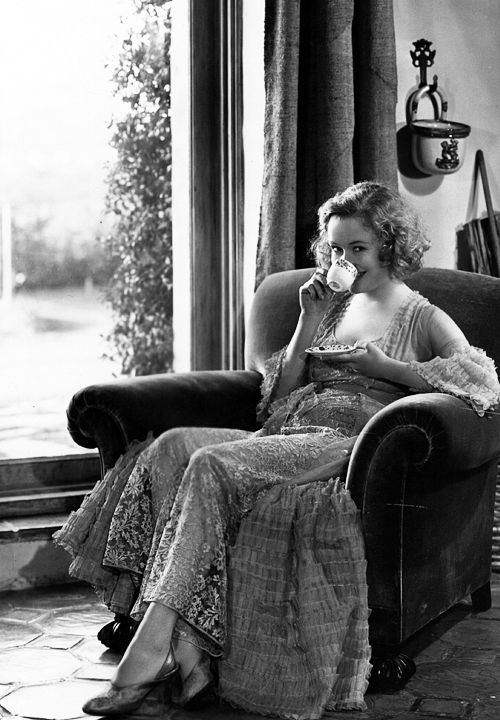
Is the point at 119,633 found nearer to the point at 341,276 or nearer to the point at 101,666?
the point at 101,666

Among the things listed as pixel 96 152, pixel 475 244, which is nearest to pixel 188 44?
pixel 96 152

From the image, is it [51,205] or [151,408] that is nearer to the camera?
[151,408]

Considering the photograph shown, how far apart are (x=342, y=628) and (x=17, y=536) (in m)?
1.29

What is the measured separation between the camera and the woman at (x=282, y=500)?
200 cm

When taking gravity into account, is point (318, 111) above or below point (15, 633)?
above

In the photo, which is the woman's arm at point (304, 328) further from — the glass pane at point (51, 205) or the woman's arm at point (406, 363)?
the glass pane at point (51, 205)

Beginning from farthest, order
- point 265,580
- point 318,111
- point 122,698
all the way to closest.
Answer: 1. point 318,111
2. point 265,580
3. point 122,698

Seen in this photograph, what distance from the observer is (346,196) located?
2549 millimetres

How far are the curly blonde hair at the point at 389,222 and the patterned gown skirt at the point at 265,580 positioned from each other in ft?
2.10

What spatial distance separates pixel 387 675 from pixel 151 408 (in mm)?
838

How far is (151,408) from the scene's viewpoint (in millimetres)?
2523

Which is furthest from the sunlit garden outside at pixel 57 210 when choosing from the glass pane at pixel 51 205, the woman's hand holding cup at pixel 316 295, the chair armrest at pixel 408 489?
the chair armrest at pixel 408 489

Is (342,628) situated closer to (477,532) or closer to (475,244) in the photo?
(477,532)

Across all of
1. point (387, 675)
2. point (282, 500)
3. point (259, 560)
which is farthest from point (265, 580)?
point (387, 675)
